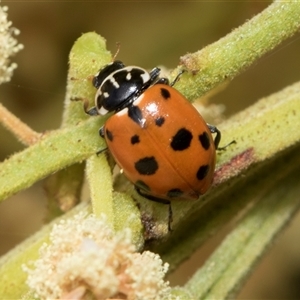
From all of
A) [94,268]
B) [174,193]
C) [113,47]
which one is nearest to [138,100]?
[174,193]

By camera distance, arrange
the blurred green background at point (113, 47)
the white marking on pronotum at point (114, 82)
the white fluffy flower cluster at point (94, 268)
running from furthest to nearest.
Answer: the blurred green background at point (113, 47) → the white marking on pronotum at point (114, 82) → the white fluffy flower cluster at point (94, 268)

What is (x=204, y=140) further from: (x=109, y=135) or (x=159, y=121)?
(x=109, y=135)

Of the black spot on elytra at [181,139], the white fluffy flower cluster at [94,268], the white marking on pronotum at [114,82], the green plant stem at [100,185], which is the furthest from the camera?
the white marking on pronotum at [114,82]

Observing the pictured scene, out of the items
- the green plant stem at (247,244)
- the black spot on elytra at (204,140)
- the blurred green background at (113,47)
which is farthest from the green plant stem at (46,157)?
the blurred green background at (113,47)

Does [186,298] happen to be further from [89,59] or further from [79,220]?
[89,59]

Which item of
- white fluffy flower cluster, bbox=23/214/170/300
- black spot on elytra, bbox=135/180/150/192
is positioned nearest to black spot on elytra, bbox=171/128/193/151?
black spot on elytra, bbox=135/180/150/192

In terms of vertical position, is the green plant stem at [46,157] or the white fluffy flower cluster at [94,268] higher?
the green plant stem at [46,157]

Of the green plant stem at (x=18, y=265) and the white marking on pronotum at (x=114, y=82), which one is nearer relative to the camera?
the green plant stem at (x=18, y=265)

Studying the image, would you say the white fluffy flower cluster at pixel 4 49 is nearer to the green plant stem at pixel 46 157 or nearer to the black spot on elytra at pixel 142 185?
the green plant stem at pixel 46 157
